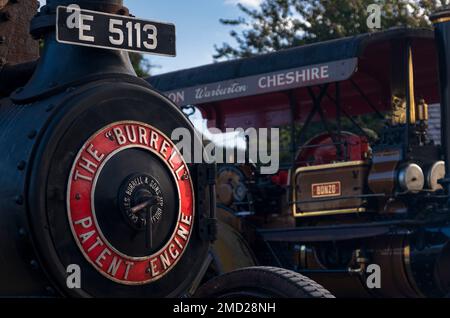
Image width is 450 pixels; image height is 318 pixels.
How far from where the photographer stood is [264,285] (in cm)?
345

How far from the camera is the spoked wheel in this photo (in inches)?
132

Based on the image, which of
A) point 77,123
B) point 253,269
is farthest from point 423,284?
point 77,123

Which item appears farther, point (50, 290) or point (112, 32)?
point (112, 32)

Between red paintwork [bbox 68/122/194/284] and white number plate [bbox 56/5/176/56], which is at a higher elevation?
white number plate [bbox 56/5/176/56]

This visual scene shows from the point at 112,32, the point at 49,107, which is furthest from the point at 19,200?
the point at 112,32

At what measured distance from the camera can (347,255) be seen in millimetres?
9281

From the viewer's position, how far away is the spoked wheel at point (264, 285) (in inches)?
132

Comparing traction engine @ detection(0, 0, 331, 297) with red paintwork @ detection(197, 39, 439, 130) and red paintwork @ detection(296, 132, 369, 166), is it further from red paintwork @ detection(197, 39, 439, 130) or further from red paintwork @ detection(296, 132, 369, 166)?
red paintwork @ detection(197, 39, 439, 130)

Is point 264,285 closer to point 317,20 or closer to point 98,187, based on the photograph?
point 98,187

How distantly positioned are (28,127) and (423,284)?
6129 millimetres

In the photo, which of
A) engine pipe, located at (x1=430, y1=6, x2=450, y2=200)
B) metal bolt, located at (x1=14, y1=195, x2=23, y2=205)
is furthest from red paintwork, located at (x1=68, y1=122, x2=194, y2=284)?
engine pipe, located at (x1=430, y1=6, x2=450, y2=200)

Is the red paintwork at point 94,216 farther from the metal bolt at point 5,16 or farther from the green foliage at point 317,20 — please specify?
the green foliage at point 317,20

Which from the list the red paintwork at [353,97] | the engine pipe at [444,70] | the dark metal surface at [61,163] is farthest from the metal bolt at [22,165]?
the red paintwork at [353,97]

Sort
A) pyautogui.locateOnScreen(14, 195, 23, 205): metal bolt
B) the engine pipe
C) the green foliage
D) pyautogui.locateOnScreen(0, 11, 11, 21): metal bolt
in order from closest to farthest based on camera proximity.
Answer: pyautogui.locateOnScreen(14, 195, 23, 205): metal bolt
pyautogui.locateOnScreen(0, 11, 11, 21): metal bolt
the engine pipe
the green foliage
